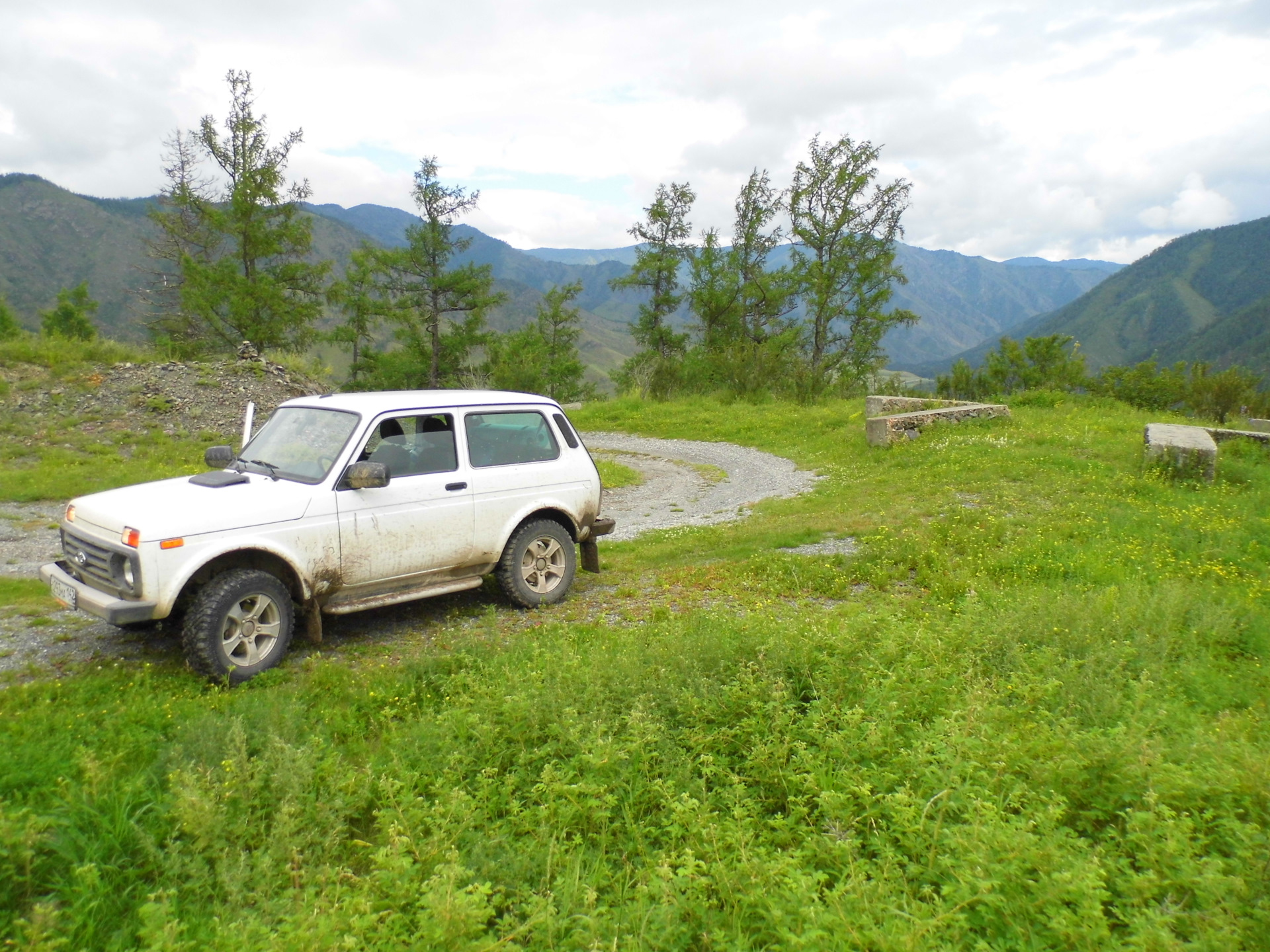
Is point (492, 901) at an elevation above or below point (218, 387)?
below

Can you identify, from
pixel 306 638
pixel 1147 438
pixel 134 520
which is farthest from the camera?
pixel 1147 438

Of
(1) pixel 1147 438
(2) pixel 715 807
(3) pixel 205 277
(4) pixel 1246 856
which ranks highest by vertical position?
(3) pixel 205 277

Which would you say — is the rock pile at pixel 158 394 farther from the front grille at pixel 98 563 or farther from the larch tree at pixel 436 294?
the larch tree at pixel 436 294

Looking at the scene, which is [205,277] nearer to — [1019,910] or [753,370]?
[753,370]

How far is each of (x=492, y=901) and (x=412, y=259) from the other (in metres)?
46.7

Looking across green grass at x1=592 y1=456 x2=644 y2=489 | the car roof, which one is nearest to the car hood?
A: the car roof

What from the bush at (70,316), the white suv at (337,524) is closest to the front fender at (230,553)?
the white suv at (337,524)

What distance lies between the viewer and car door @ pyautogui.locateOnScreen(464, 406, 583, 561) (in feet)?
22.1

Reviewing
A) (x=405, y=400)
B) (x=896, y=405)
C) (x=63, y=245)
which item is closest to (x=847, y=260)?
(x=896, y=405)

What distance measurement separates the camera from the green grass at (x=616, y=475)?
14.7 meters

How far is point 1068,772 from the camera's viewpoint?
364 centimetres

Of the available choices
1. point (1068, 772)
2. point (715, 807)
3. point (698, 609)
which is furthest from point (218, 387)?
point (1068, 772)

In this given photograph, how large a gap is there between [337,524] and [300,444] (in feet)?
3.17

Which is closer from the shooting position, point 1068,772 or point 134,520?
point 1068,772
